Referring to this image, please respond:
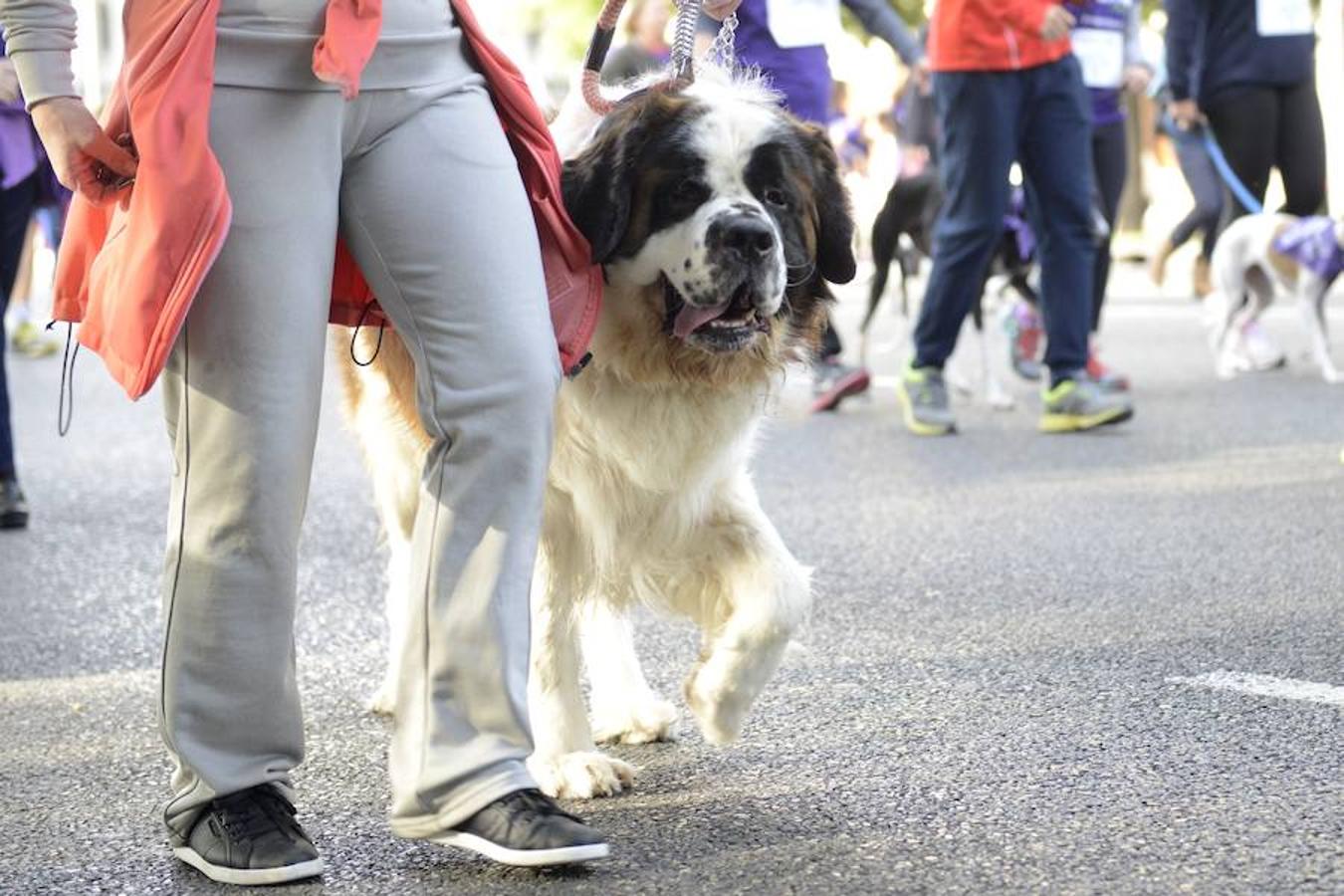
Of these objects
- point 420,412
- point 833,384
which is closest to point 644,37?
point 833,384

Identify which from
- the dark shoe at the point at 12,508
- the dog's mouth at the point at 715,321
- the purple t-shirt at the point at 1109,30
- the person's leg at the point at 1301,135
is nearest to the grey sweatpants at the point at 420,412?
the dog's mouth at the point at 715,321

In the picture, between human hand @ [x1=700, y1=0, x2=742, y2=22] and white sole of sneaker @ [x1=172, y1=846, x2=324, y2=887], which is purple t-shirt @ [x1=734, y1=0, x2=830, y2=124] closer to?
human hand @ [x1=700, y1=0, x2=742, y2=22]

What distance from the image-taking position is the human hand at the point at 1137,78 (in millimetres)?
9719

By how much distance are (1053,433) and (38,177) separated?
413 cm

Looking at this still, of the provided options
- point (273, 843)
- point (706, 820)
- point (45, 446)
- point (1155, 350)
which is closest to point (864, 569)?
point (706, 820)

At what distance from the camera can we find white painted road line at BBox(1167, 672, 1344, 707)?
→ 4.01 meters

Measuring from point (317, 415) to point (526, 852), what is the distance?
0.73 meters

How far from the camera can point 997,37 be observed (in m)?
7.72

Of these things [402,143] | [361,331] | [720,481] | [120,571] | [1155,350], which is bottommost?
[1155,350]

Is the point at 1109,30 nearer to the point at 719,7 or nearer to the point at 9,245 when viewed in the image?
the point at 9,245

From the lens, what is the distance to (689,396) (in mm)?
3686

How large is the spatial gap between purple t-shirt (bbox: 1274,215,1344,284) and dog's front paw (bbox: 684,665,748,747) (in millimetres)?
7753

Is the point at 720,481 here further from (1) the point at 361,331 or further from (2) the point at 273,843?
(2) the point at 273,843

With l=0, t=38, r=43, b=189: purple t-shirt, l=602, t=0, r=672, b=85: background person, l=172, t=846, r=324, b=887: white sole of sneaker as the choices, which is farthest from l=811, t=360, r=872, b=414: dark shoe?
l=172, t=846, r=324, b=887: white sole of sneaker
